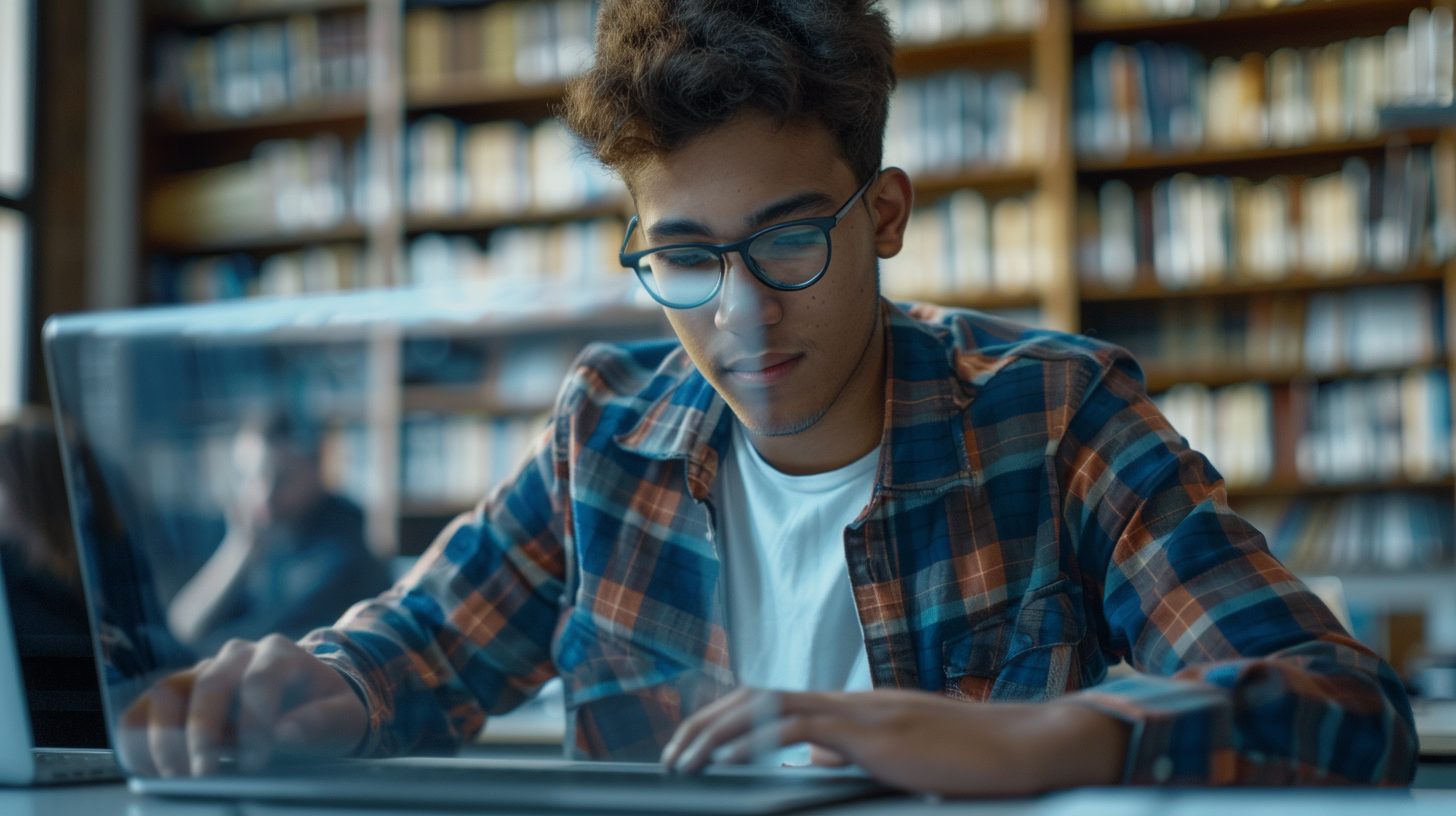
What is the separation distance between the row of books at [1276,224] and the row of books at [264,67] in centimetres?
226

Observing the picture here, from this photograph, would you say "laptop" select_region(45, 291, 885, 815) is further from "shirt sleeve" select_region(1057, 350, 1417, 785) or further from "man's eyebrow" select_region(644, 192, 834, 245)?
"man's eyebrow" select_region(644, 192, 834, 245)

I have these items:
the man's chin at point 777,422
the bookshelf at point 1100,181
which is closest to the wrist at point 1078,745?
the man's chin at point 777,422

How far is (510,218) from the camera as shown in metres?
3.33

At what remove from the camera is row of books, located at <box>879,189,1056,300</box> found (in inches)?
116

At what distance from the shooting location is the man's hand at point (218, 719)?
632mm

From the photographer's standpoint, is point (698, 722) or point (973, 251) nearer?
point (698, 722)

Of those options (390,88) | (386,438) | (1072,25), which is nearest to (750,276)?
(386,438)

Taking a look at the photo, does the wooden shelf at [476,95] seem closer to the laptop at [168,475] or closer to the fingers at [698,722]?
the laptop at [168,475]

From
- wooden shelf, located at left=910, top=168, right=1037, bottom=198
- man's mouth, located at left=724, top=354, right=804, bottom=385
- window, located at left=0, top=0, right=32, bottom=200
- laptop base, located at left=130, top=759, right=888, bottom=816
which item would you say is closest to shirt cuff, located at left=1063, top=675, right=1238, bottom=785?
laptop base, located at left=130, top=759, right=888, bottom=816

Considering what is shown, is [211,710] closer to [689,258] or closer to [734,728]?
[734,728]

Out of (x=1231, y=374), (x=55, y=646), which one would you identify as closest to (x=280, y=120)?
(x=1231, y=374)

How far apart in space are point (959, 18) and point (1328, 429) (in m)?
1.42

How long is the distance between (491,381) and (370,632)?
0.25m

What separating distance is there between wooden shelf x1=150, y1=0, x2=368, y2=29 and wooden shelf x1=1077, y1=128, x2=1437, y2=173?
7.50 ft
